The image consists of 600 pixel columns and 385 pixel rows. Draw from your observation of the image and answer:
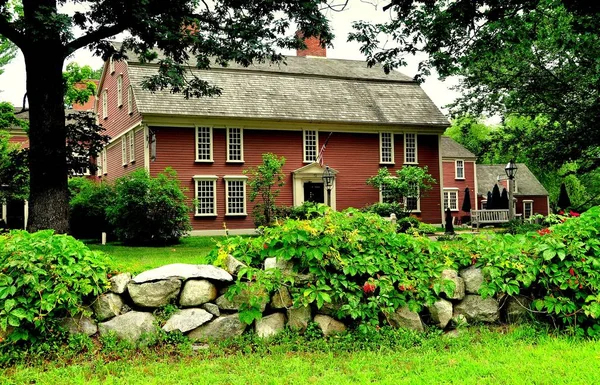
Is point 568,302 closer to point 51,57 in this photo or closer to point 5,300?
point 5,300

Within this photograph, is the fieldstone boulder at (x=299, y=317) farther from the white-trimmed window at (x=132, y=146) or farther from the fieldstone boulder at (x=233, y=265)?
the white-trimmed window at (x=132, y=146)

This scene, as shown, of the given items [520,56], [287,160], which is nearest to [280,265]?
[520,56]

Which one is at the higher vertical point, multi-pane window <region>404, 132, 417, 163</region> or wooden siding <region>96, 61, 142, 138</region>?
wooden siding <region>96, 61, 142, 138</region>

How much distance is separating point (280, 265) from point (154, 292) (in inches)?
52.0

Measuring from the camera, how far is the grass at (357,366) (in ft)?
15.1

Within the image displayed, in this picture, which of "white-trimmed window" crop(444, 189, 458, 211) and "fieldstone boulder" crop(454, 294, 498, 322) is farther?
"white-trimmed window" crop(444, 189, 458, 211)

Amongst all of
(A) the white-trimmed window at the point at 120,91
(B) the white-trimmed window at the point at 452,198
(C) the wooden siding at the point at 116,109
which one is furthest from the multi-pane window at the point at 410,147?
(A) the white-trimmed window at the point at 120,91

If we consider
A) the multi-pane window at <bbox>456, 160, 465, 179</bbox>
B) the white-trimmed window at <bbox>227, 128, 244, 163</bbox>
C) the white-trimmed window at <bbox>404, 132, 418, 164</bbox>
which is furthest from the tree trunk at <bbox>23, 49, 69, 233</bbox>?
the multi-pane window at <bbox>456, 160, 465, 179</bbox>

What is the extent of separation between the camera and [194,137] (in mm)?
27203

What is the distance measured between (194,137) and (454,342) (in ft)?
75.0

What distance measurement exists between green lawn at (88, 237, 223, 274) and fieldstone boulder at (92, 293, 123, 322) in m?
0.47

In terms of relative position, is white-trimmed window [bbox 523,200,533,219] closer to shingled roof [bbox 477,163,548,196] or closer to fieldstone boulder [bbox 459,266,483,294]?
shingled roof [bbox 477,163,548,196]

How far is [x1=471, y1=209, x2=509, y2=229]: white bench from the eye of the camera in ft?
109

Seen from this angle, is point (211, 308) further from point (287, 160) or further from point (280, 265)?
point (287, 160)
